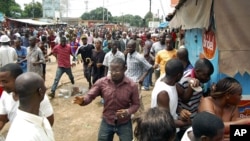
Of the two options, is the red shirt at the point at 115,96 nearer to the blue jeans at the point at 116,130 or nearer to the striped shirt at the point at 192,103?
the blue jeans at the point at 116,130

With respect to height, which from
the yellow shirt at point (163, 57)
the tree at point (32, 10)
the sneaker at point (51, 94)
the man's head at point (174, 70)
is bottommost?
the sneaker at point (51, 94)

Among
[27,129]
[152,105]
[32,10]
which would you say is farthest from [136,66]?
[32,10]

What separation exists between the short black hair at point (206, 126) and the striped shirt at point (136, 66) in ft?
14.6

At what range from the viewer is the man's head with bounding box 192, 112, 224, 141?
2.01m

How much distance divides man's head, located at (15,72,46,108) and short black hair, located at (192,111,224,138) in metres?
1.16

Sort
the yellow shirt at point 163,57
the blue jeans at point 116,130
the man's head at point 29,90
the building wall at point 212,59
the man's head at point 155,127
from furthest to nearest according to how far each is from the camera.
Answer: the yellow shirt at point 163,57 < the building wall at point 212,59 < the blue jeans at point 116,130 < the man's head at point 29,90 < the man's head at point 155,127

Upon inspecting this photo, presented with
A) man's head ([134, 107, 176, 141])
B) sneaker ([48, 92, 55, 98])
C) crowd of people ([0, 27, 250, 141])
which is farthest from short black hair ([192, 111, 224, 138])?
sneaker ([48, 92, 55, 98])

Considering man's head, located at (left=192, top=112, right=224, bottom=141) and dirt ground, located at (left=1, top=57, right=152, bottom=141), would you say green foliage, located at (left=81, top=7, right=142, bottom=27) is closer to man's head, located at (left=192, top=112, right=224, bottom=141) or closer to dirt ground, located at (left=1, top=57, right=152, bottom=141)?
dirt ground, located at (left=1, top=57, right=152, bottom=141)

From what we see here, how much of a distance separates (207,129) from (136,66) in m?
4.67

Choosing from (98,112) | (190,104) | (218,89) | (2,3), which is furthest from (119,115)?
(2,3)

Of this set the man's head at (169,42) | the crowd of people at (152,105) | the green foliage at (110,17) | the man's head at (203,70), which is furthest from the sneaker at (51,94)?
the green foliage at (110,17)

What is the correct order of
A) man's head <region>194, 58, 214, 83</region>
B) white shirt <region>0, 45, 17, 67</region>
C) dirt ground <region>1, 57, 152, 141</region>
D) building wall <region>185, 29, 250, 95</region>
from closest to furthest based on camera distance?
man's head <region>194, 58, 214, 83</region> < building wall <region>185, 29, 250, 95</region> < dirt ground <region>1, 57, 152, 141</region> < white shirt <region>0, 45, 17, 67</region>

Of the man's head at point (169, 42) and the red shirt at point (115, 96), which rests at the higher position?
the man's head at point (169, 42)

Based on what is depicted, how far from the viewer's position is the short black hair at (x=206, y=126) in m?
2.01
